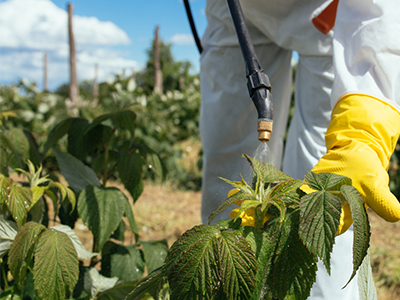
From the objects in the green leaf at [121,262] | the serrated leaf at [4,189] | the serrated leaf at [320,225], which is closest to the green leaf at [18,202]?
the serrated leaf at [4,189]

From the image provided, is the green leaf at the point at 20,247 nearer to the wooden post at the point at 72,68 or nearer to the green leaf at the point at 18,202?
the green leaf at the point at 18,202

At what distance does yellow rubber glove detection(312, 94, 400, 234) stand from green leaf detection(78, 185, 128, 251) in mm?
592

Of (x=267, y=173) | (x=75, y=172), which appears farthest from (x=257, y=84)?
(x=75, y=172)

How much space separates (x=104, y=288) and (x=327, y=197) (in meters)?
0.80

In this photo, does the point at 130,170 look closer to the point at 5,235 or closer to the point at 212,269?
the point at 5,235

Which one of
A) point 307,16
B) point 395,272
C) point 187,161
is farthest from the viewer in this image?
point 187,161

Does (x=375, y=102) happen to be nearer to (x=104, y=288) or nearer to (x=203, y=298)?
(x=203, y=298)

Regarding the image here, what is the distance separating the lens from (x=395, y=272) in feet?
6.48

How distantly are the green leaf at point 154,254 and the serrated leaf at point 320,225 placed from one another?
78 centimetres

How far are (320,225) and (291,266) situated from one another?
83mm

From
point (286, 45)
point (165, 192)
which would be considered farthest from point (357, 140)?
point (165, 192)

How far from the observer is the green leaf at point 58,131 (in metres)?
1.22

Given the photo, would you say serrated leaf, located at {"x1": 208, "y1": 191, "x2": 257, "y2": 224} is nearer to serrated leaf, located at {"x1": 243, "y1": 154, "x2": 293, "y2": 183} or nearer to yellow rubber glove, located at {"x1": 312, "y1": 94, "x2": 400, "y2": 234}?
serrated leaf, located at {"x1": 243, "y1": 154, "x2": 293, "y2": 183}

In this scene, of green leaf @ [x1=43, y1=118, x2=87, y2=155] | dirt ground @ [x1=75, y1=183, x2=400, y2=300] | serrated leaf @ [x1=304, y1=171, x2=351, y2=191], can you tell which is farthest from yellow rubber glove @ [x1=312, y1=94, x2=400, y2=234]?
dirt ground @ [x1=75, y1=183, x2=400, y2=300]
